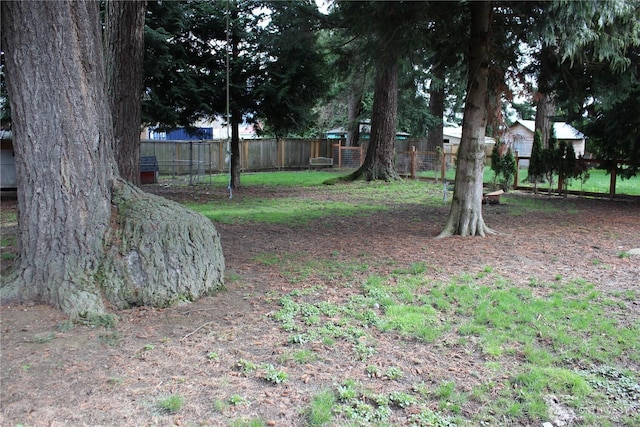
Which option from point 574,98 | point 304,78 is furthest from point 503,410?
point 304,78

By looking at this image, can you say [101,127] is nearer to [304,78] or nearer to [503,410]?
[503,410]

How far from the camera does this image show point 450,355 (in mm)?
4004

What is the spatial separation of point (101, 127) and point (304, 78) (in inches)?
465

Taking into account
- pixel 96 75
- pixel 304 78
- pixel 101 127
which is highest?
pixel 304 78

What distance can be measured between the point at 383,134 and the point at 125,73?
1126 centimetres

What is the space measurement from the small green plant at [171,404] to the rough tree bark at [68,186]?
60.0 inches

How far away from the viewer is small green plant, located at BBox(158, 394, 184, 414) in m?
3.13

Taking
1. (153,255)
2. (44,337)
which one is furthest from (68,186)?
(44,337)

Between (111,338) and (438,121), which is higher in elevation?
(438,121)

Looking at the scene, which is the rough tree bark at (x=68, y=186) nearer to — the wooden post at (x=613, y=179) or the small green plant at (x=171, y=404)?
the small green plant at (x=171, y=404)

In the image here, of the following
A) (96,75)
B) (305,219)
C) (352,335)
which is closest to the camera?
(352,335)

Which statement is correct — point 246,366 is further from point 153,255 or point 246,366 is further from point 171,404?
point 153,255

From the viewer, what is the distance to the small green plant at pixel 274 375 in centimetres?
352

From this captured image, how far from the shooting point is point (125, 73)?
9570 millimetres
